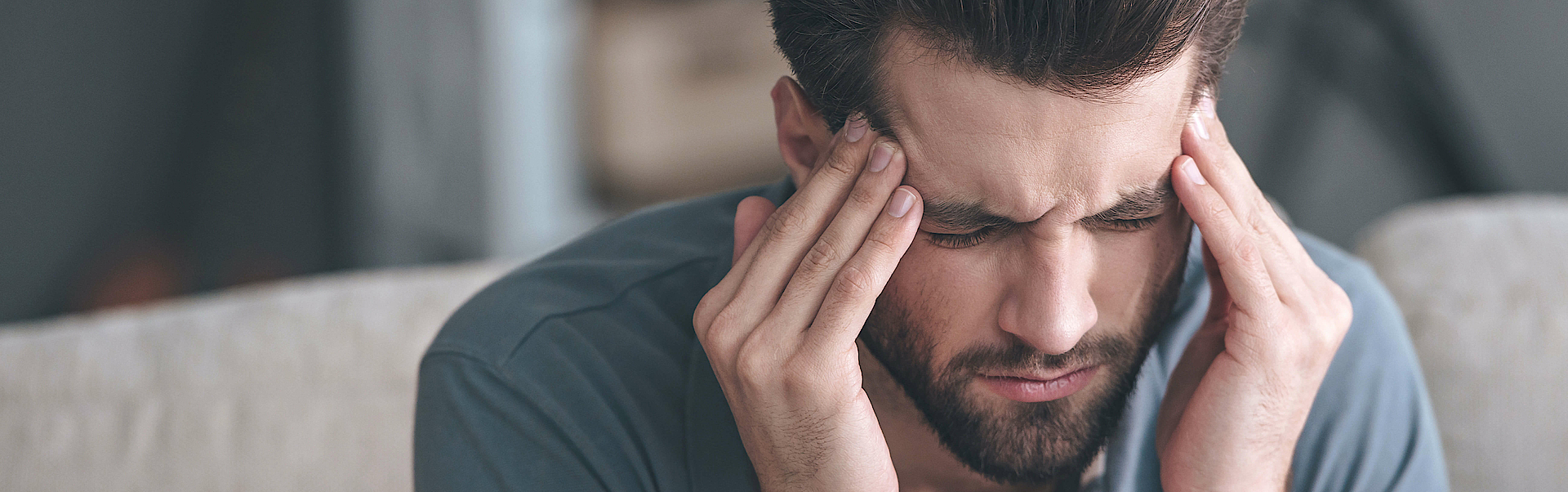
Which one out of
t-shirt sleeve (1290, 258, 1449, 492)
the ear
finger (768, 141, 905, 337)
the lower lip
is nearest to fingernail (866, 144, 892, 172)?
finger (768, 141, 905, 337)

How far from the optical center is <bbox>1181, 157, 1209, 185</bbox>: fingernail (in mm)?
868

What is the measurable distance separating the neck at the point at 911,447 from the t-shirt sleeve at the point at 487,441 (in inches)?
13.0

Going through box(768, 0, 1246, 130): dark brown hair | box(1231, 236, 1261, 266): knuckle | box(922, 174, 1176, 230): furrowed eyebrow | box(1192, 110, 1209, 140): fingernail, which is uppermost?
box(768, 0, 1246, 130): dark brown hair

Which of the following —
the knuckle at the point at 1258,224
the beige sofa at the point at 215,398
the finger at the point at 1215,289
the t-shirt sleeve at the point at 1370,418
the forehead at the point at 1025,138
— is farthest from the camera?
the beige sofa at the point at 215,398

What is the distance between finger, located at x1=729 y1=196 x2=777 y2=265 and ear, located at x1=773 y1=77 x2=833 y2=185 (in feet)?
0.18

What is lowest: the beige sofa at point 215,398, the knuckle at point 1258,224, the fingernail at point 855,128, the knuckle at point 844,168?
the beige sofa at point 215,398

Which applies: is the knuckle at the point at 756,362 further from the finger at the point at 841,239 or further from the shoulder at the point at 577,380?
the shoulder at the point at 577,380

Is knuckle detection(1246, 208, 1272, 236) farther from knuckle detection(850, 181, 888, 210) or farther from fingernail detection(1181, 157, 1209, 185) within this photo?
knuckle detection(850, 181, 888, 210)

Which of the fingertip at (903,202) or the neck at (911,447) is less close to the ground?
the fingertip at (903,202)

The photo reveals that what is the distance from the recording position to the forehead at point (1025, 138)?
83cm

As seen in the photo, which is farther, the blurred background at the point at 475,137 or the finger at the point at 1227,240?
the blurred background at the point at 475,137

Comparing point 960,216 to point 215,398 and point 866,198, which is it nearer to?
point 866,198

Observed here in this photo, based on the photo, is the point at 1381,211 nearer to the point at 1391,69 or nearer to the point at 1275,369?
the point at 1391,69

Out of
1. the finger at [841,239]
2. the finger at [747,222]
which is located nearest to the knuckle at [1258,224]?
the finger at [841,239]
